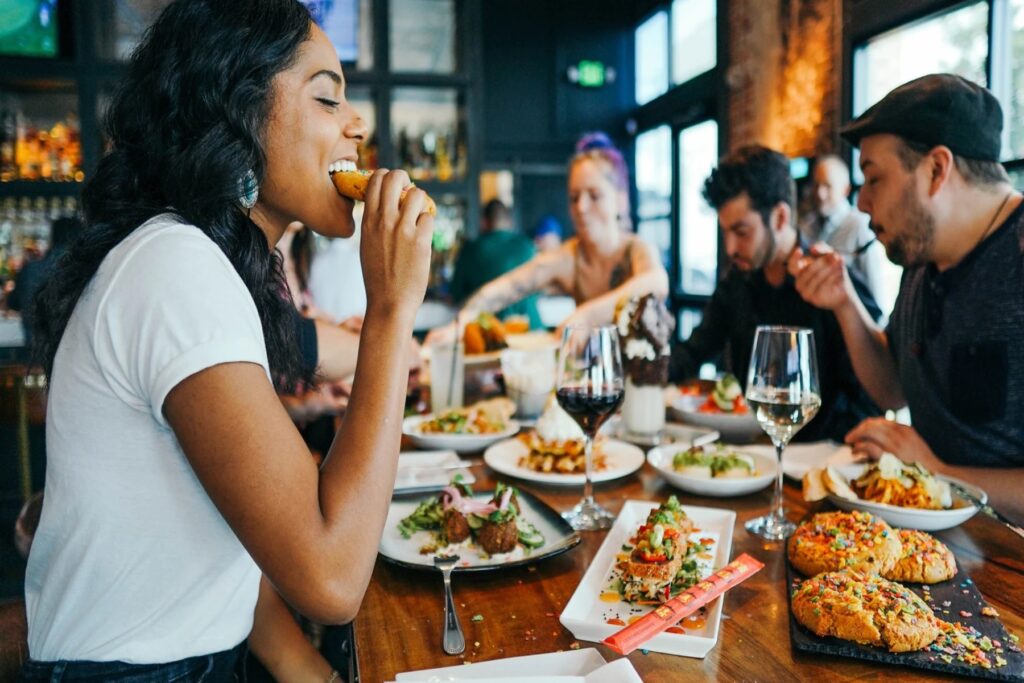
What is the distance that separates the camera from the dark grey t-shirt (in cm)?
163

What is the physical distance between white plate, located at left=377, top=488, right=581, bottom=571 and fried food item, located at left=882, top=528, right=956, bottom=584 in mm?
440

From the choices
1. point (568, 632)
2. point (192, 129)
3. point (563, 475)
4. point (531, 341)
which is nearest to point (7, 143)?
point (531, 341)

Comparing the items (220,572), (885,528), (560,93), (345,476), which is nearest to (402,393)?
(345,476)

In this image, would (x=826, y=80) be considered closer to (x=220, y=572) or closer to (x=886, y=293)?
(x=886, y=293)

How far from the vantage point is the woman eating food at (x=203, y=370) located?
0.80 metres

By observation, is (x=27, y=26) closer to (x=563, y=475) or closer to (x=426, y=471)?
(x=426, y=471)

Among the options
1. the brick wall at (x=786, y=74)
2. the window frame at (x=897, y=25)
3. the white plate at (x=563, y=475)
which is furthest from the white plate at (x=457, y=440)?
the brick wall at (x=786, y=74)

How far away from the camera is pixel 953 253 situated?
177cm

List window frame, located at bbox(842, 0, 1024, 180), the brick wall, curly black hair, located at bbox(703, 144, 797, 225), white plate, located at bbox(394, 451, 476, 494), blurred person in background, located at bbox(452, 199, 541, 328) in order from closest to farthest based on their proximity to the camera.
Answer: white plate, located at bbox(394, 451, 476, 494), curly black hair, located at bbox(703, 144, 797, 225), window frame, located at bbox(842, 0, 1024, 180), blurred person in background, located at bbox(452, 199, 541, 328), the brick wall

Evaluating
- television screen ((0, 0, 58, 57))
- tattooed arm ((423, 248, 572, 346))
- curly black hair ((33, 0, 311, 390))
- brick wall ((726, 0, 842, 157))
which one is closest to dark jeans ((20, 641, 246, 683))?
curly black hair ((33, 0, 311, 390))

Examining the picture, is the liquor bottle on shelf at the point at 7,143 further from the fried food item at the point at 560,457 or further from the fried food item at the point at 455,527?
the fried food item at the point at 455,527

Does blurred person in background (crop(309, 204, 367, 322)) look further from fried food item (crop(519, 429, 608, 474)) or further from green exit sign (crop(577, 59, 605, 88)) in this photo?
green exit sign (crop(577, 59, 605, 88))

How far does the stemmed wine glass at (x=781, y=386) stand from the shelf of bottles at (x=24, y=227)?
4.55m

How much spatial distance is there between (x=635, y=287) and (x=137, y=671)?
220cm
